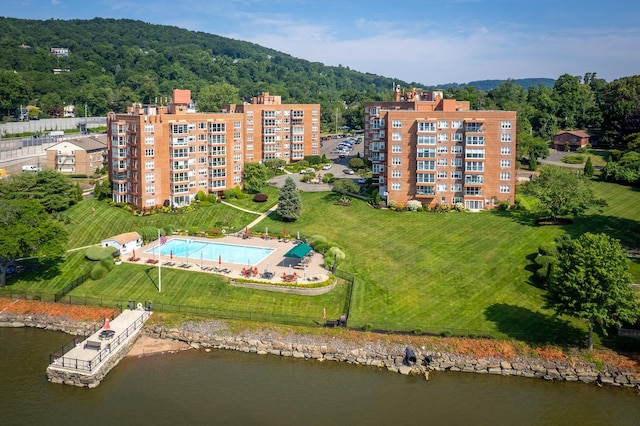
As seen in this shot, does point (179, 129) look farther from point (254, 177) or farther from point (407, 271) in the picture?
point (407, 271)

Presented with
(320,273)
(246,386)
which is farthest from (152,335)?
(320,273)

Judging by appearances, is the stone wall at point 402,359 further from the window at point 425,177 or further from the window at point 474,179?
the window at point 474,179

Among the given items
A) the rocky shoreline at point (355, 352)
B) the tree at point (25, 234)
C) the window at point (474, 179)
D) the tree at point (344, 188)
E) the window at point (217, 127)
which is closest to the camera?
the rocky shoreline at point (355, 352)

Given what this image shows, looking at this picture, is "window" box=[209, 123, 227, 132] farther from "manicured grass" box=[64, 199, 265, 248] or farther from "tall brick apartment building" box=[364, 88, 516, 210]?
"tall brick apartment building" box=[364, 88, 516, 210]

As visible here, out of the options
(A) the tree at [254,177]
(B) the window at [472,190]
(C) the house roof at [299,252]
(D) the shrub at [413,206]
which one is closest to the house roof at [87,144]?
(A) the tree at [254,177]

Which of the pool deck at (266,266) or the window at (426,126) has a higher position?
the window at (426,126)

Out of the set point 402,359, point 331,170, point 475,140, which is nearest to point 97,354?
point 402,359
